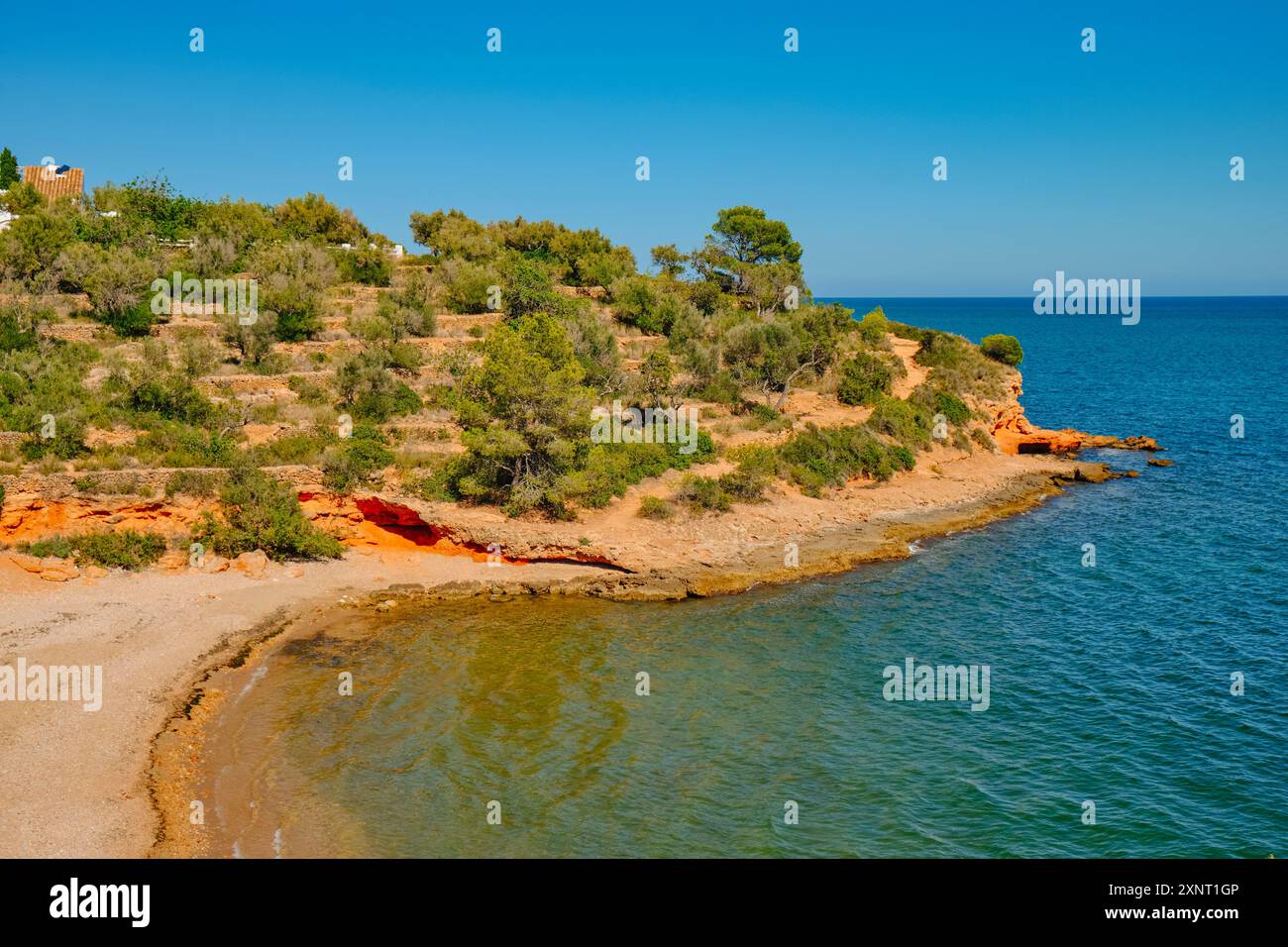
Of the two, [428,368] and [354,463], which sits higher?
[428,368]

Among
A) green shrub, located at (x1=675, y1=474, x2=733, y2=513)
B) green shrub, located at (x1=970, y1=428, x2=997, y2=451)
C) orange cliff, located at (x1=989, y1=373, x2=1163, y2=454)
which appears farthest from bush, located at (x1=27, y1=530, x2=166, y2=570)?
orange cliff, located at (x1=989, y1=373, x2=1163, y2=454)

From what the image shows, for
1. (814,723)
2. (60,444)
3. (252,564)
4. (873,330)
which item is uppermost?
(873,330)

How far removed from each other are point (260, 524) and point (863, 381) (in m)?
32.5

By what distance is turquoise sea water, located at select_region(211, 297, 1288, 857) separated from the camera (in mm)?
16516

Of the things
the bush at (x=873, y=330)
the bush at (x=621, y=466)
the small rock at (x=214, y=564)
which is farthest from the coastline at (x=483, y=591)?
the bush at (x=873, y=330)

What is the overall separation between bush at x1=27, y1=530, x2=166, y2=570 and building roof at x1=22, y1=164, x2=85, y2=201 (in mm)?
48969

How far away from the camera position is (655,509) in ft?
108

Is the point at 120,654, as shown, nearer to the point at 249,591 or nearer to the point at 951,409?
the point at 249,591

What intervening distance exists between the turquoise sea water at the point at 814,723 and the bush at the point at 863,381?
15.3 metres

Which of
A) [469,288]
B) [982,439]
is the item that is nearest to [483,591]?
[469,288]

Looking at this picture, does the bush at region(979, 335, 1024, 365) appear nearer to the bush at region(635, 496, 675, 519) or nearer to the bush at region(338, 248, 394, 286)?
the bush at region(635, 496, 675, 519)

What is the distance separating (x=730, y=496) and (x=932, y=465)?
46.4ft

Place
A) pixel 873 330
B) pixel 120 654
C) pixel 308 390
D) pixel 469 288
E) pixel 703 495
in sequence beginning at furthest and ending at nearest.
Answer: pixel 873 330
pixel 469 288
pixel 308 390
pixel 703 495
pixel 120 654

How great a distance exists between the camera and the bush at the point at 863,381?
156ft
